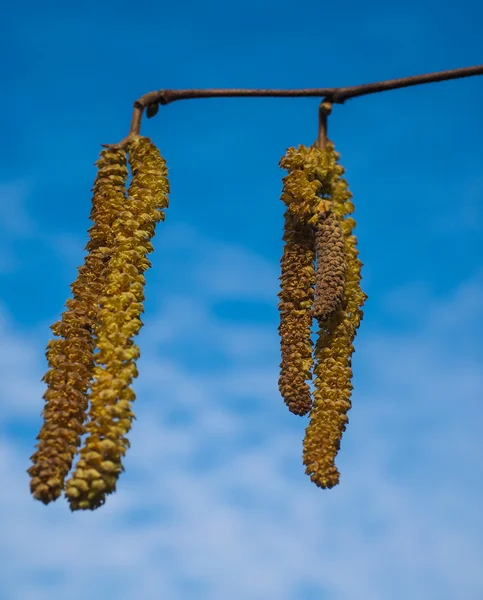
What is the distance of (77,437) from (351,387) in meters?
1.07

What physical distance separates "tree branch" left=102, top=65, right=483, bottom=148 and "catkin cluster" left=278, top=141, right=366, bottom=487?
328 millimetres

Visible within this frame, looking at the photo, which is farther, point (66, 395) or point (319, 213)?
point (319, 213)

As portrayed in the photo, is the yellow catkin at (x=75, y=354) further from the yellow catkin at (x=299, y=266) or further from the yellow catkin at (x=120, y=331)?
the yellow catkin at (x=299, y=266)

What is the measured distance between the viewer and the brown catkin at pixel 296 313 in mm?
3143

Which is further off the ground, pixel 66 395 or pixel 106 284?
pixel 106 284

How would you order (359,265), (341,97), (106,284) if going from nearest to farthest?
(106,284) → (341,97) → (359,265)

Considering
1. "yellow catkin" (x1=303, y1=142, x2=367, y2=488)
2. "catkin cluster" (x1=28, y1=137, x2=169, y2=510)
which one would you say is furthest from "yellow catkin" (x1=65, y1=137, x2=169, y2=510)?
"yellow catkin" (x1=303, y1=142, x2=367, y2=488)

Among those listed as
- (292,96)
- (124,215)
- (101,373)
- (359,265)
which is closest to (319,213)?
(359,265)

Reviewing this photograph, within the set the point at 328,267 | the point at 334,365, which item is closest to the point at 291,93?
the point at 328,267

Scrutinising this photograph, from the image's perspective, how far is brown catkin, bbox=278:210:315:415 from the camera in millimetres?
3143

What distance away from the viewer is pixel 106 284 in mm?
2871

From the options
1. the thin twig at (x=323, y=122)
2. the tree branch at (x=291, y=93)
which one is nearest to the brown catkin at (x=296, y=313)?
the thin twig at (x=323, y=122)

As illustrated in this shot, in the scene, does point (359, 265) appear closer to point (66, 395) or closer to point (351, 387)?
point (351, 387)

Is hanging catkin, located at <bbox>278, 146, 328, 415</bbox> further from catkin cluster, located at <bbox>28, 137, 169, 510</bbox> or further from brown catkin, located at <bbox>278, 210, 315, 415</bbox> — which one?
catkin cluster, located at <bbox>28, 137, 169, 510</bbox>
